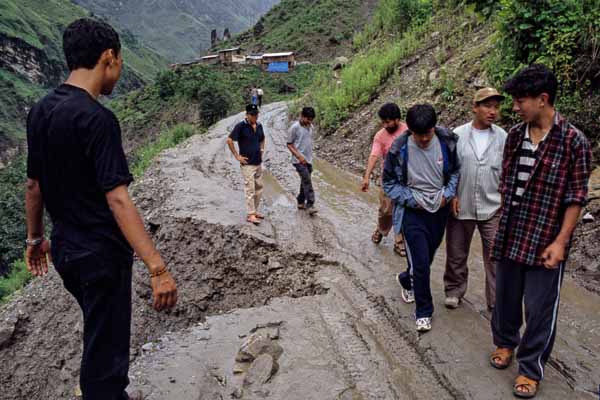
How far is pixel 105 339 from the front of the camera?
96.3 inches

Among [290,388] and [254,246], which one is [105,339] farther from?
[254,246]

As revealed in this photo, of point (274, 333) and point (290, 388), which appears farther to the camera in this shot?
point (274, 333)

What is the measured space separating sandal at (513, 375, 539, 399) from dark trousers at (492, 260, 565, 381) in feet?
0.12

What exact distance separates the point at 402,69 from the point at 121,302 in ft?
40.4

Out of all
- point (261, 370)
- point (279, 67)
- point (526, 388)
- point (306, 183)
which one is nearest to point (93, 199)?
point (261, 370)

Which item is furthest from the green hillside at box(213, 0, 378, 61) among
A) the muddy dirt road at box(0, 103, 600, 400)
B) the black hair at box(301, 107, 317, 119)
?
the muddy dirt road at box(0, 103, 600, 400)

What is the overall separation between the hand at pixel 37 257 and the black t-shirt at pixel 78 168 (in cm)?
52

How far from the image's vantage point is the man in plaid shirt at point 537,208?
2.76 m

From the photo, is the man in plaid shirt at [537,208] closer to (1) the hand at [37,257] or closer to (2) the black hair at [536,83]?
(2) the black hair at [536,83]

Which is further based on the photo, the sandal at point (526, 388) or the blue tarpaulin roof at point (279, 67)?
the blue tarpaulin roof at point (279, 67)

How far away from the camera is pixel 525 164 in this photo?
296cm

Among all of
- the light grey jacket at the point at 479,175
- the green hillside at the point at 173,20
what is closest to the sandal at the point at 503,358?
the light grey jacket at the point at 479,175

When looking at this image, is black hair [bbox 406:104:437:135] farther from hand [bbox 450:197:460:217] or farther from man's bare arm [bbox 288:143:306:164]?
man's bare arm [bbox 288:143:306:164]

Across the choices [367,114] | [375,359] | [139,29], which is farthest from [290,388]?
[139,29]
